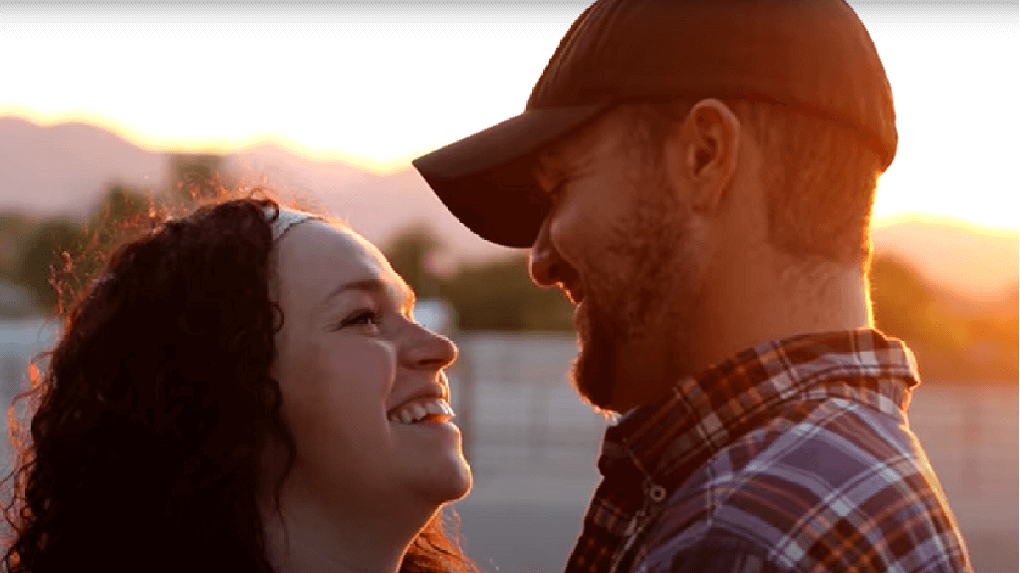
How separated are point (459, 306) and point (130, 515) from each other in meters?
49.4

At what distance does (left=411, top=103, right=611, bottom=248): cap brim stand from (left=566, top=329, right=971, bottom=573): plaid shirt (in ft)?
1.55

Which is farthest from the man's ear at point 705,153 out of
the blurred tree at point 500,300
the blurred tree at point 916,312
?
the blurred tree at point 500,300

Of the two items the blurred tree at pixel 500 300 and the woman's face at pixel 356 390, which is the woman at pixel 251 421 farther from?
the blurred tree at pixel 500 300

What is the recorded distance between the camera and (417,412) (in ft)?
9.14

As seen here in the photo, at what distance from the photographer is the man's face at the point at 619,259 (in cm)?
232

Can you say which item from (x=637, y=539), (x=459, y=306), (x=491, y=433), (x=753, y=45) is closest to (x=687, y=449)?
(x=637, y=539)

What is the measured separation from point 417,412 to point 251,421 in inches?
11.5

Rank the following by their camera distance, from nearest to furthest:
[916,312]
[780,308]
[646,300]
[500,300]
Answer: [780,308] < [646,300] < [916,312] < [500,300]

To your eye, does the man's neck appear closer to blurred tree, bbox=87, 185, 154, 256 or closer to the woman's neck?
the woman's neck

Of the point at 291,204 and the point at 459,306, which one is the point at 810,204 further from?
the point at 459,306

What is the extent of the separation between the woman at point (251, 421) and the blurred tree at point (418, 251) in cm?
4079

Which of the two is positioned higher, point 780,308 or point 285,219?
point 780,308

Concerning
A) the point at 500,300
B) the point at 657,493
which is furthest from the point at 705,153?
the point at 500,300

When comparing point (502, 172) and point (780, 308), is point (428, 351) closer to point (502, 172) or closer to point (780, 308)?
point (502, 172)
